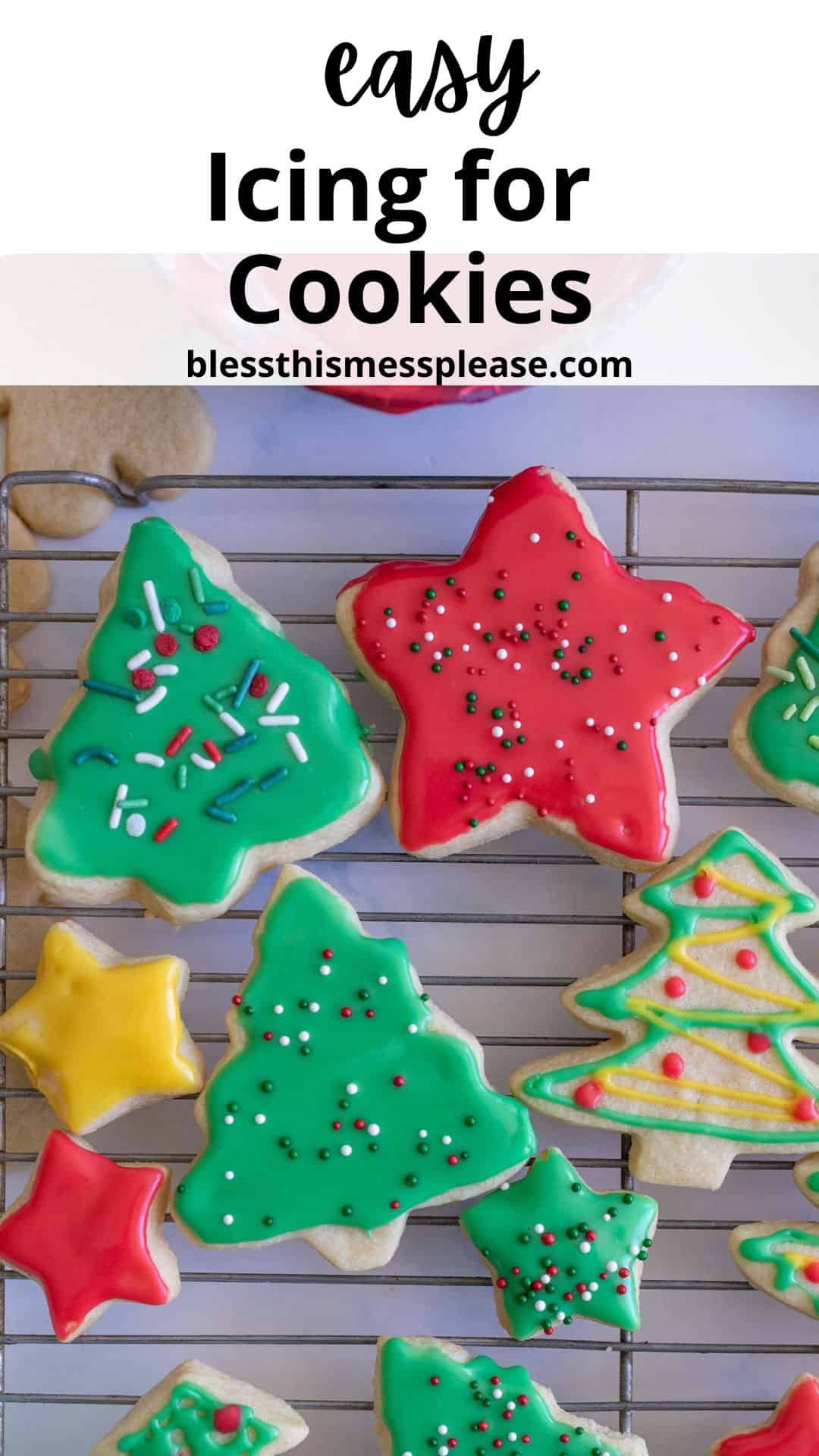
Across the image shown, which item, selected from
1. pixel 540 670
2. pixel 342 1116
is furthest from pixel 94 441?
pixel 342 1116

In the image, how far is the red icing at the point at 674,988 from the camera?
1020 mm

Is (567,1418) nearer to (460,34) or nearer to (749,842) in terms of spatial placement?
(749,842)

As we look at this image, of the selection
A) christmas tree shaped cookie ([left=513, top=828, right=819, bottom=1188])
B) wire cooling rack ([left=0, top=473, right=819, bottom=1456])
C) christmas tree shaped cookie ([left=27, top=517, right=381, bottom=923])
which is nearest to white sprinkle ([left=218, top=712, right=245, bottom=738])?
christmas tree shaped cookie ([left=27, top=517, right=381, bottom=923])

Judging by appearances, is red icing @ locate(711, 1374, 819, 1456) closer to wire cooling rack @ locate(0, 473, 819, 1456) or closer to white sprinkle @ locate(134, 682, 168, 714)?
wire cooling rack @ locate(0, 473, 819, 1456)

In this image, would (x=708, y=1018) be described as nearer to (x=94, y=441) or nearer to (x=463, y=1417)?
(x=463, y=1417)

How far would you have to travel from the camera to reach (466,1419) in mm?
1002

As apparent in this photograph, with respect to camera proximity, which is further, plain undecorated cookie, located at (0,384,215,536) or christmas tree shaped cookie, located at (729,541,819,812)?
plain undecorated cookie, located at (0,384,215,536)

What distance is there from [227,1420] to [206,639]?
0.62 meters

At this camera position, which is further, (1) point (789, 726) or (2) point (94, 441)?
(2) point (94, 441)

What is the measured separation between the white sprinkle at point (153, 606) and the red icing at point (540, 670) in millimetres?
160

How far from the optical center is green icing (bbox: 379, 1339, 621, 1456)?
1.00 metres

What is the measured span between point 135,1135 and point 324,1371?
0.87 feet

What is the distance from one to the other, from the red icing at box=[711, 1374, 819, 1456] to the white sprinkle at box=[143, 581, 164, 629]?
796mm

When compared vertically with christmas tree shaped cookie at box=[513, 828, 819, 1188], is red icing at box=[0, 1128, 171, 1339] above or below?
below
